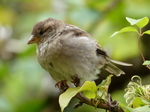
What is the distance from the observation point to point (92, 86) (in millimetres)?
1637

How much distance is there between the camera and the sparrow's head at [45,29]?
2650mm

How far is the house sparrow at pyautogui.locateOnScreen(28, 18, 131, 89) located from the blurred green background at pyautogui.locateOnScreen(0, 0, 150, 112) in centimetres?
95

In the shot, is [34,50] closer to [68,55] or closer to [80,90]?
[68,55]

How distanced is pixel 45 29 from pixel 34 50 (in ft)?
3.48

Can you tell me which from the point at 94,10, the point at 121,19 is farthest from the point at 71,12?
the point at 121,19

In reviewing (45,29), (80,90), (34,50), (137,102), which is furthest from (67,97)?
(34,50)

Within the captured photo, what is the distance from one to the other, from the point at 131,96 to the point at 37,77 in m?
2.35

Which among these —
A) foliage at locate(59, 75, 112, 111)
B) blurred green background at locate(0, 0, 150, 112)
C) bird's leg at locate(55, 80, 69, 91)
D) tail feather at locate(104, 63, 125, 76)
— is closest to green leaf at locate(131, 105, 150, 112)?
foliage at locate(59, 75, 112, 111)

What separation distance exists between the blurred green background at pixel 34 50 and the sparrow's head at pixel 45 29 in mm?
861

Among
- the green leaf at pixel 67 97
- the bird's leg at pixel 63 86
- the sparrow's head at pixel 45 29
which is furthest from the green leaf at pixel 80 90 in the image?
the sparrow's head at pixel 45 29

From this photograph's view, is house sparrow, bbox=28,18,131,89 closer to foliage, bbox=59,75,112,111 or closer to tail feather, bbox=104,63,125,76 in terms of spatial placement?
tail feather, bbox=104,63,125,76

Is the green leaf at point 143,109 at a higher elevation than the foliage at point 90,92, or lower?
lower

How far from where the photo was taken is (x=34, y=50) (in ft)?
12.2

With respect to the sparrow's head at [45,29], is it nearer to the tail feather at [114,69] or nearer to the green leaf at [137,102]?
the tail feather at [114,69]
